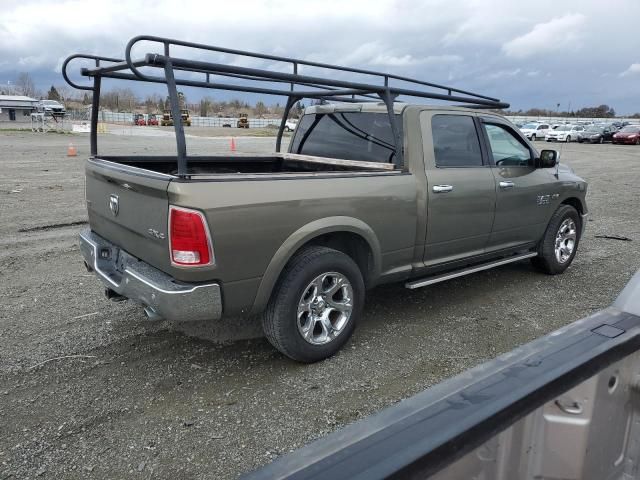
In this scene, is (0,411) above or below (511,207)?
below

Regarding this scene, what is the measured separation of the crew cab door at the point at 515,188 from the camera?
497 centimetres

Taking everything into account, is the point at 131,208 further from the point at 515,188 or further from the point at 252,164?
the point at 515,188

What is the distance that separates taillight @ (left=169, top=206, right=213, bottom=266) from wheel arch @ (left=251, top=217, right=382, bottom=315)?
1.53ft

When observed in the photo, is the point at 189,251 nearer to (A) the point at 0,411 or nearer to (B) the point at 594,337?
(A) the point at 0,411

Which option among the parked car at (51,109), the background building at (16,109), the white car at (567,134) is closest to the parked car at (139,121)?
the parked car at (51,109)

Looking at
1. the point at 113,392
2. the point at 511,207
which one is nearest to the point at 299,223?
the point at 113,392

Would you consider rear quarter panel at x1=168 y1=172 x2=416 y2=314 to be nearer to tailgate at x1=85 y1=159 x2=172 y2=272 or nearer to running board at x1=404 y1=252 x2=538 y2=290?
tailgate at x1=85 y1=159 x2=172 y2=272

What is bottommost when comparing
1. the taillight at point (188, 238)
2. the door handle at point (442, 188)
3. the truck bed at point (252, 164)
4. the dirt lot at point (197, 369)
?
the dirt lot at point (197, 369)

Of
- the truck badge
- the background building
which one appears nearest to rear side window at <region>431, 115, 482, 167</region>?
the truck badge

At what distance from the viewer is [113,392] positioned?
3.34m

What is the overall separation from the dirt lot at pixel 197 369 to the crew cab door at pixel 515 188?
62cm

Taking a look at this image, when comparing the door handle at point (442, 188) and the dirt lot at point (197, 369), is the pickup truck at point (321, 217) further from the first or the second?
the dirt lot at point (197, 369)

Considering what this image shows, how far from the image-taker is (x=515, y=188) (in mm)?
5082

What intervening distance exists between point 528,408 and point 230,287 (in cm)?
207
